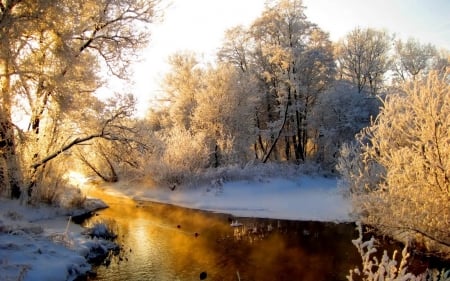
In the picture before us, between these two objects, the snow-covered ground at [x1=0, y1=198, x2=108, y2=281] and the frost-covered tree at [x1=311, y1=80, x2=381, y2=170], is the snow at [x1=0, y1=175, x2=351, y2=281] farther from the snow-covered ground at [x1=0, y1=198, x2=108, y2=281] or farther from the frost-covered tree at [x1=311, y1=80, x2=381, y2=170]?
the frost-covered tree at [x1=311, y1=80, x2=381, y2=170]

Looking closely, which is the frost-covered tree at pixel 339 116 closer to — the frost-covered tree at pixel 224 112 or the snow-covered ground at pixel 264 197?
the snow-covered ground at pixel 264 197

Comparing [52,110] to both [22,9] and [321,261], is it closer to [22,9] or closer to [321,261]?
[22,9]

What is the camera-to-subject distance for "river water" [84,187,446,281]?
10.5 meters

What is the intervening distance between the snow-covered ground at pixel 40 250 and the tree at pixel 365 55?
109 ft

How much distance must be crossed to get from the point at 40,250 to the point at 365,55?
3736 centimetres

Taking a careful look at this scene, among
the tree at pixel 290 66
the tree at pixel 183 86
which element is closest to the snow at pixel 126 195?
the tree at pixel 290 66

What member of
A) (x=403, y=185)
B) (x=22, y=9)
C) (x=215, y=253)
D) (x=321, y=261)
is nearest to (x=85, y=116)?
(x=22, y=9)

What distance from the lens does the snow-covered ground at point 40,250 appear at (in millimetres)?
8969

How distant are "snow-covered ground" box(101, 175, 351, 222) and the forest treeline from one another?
140 centimetres

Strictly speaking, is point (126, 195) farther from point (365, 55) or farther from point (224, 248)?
point (365, 55)

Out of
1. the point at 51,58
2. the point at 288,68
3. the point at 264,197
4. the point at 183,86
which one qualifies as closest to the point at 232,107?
the point at 288,68

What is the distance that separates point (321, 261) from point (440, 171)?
423 centimetres

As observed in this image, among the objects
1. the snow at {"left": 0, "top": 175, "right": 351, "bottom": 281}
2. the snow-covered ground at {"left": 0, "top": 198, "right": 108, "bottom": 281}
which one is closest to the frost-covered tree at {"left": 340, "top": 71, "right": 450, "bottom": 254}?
the snow at {"left": 0, "top": 175, "right": 351, "bottom": 281}

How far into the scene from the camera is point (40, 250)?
1013 cm
